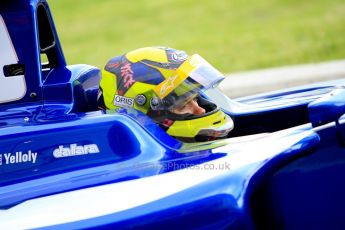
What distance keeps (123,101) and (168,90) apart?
246 millimetres

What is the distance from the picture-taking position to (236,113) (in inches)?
156

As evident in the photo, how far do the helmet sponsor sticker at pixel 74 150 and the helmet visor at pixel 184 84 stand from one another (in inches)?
16.5

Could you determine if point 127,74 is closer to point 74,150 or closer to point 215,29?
point 74,150

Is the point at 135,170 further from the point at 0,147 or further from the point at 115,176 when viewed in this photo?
the point at 0,147

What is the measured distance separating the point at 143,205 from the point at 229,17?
1246 centimetres

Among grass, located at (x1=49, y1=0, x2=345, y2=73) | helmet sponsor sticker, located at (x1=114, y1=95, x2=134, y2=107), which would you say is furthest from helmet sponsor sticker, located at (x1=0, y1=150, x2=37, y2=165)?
grass, located at (x1=49, y1=0, x2=345, y2=73)

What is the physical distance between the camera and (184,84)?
332 cm

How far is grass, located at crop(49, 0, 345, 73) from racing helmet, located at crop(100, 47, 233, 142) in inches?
286

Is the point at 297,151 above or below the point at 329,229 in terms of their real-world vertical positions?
above

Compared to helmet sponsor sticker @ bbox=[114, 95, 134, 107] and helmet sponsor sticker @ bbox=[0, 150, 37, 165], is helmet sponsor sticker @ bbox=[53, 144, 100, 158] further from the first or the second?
helmet sponsor sticker @ bbox=[114, 95, 134, 107]

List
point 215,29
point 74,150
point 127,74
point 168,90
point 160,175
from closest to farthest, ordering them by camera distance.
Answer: point 160,175, point 74,150, point 168,90, point 127,74, point 215,29

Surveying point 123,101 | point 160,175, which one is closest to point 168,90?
point 123,101

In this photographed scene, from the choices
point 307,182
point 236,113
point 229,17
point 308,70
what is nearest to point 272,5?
point 229,17

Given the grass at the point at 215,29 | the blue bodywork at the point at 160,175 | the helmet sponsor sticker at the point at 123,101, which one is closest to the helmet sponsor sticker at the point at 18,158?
the blue bodywork at the point at 160,175
